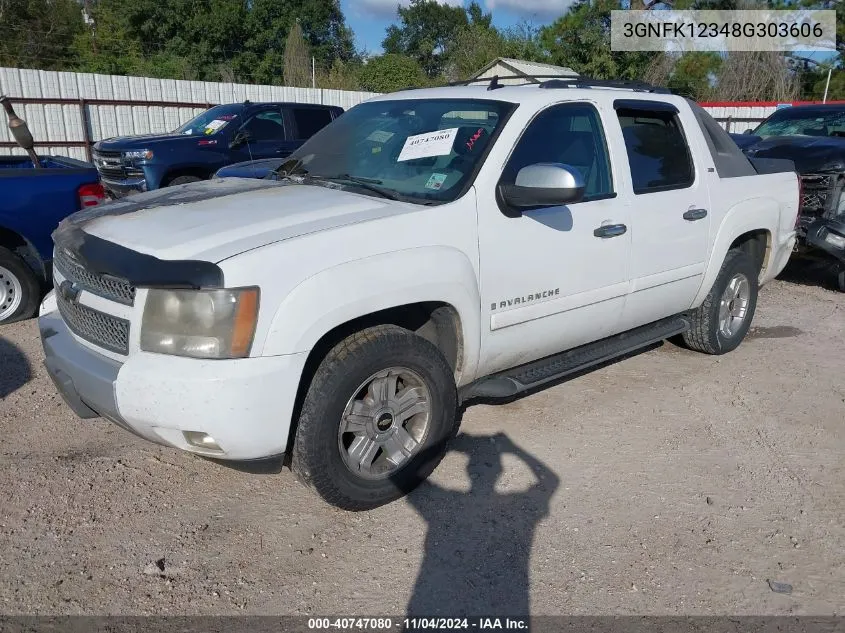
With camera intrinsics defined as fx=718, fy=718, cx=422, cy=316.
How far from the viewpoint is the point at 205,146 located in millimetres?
10531

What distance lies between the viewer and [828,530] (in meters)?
3.28

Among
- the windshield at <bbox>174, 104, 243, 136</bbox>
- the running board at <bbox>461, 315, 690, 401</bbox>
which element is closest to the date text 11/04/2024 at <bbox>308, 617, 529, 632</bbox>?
the running board at <bbox>461, 315, 690, 401</bbox>

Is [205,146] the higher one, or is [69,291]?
[205,146]

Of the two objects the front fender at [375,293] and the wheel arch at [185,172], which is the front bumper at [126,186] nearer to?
the wheel arch at [185,172]

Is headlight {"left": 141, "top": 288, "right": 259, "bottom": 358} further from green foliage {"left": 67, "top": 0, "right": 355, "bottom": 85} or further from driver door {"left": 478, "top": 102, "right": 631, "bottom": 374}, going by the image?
green foliage {"left": 67, "top": 0, "right": 355, "bottom": 85}

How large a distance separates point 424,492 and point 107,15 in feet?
145

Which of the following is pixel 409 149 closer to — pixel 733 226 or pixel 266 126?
pixel 733 226

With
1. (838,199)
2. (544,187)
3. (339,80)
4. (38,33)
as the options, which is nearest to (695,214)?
(544,187)

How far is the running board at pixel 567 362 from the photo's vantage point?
370 cm

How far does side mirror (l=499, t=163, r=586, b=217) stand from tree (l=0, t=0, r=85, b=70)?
32.9 m

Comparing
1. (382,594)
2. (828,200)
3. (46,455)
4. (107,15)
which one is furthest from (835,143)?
(107,15)

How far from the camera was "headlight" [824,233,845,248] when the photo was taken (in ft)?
23.1

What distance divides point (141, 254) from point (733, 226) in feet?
12.7

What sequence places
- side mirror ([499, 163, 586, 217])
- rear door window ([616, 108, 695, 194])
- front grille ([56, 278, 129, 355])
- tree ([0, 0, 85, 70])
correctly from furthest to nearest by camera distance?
tree ([0, 0, 85, 70])
rear door window ([616, 108, 695, 194])
side mirror ([499, 163, 586, 217])
front grille ([56, 278, 129, 355])
